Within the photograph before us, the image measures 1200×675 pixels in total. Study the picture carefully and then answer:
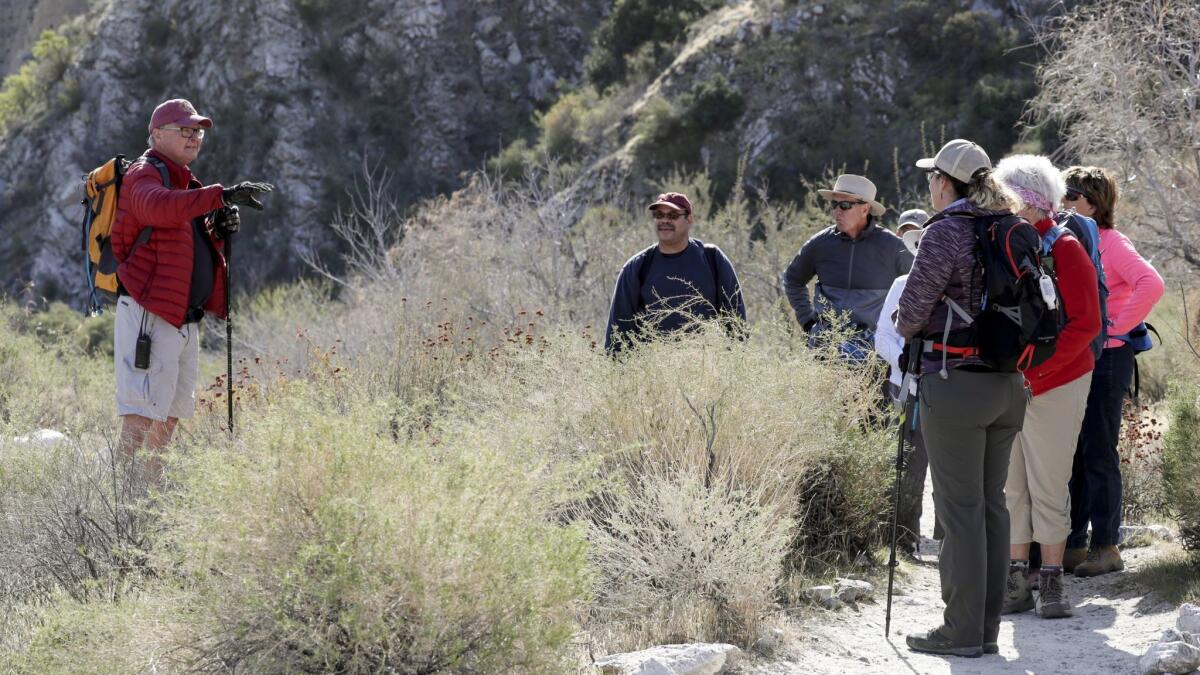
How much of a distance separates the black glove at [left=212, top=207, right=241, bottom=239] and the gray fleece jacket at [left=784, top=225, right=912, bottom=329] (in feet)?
9.78

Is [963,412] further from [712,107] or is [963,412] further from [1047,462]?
[712,107]

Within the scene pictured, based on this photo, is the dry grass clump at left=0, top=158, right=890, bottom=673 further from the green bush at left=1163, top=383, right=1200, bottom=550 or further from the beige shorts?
the green bush at left=1163, top=383, right=1200, bottom=550

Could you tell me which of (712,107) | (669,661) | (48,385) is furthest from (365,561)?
(712,107)

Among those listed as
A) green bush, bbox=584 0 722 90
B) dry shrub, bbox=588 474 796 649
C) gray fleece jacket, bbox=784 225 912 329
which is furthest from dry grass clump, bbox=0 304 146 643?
green bush, bbox=584 0 722 90

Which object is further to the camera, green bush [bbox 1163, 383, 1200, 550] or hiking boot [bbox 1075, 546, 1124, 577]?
hiking boot [bbox 1075, 546, 1124, 577]

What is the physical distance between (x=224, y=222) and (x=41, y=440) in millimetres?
1629

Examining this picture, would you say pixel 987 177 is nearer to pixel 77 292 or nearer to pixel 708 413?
pixel 708 413

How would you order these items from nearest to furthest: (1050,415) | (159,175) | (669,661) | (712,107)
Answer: (669,661)
(1050,415)
(159,175)
(712,107)

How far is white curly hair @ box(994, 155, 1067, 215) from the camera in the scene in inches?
181

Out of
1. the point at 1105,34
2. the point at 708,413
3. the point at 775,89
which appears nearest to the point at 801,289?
the point at 708,413

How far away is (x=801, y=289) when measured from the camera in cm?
678

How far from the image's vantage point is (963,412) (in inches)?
167

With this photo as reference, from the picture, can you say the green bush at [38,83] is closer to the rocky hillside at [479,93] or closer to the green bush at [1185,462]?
the rocky hillside at [479,93]

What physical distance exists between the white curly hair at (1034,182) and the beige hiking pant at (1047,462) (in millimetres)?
769
